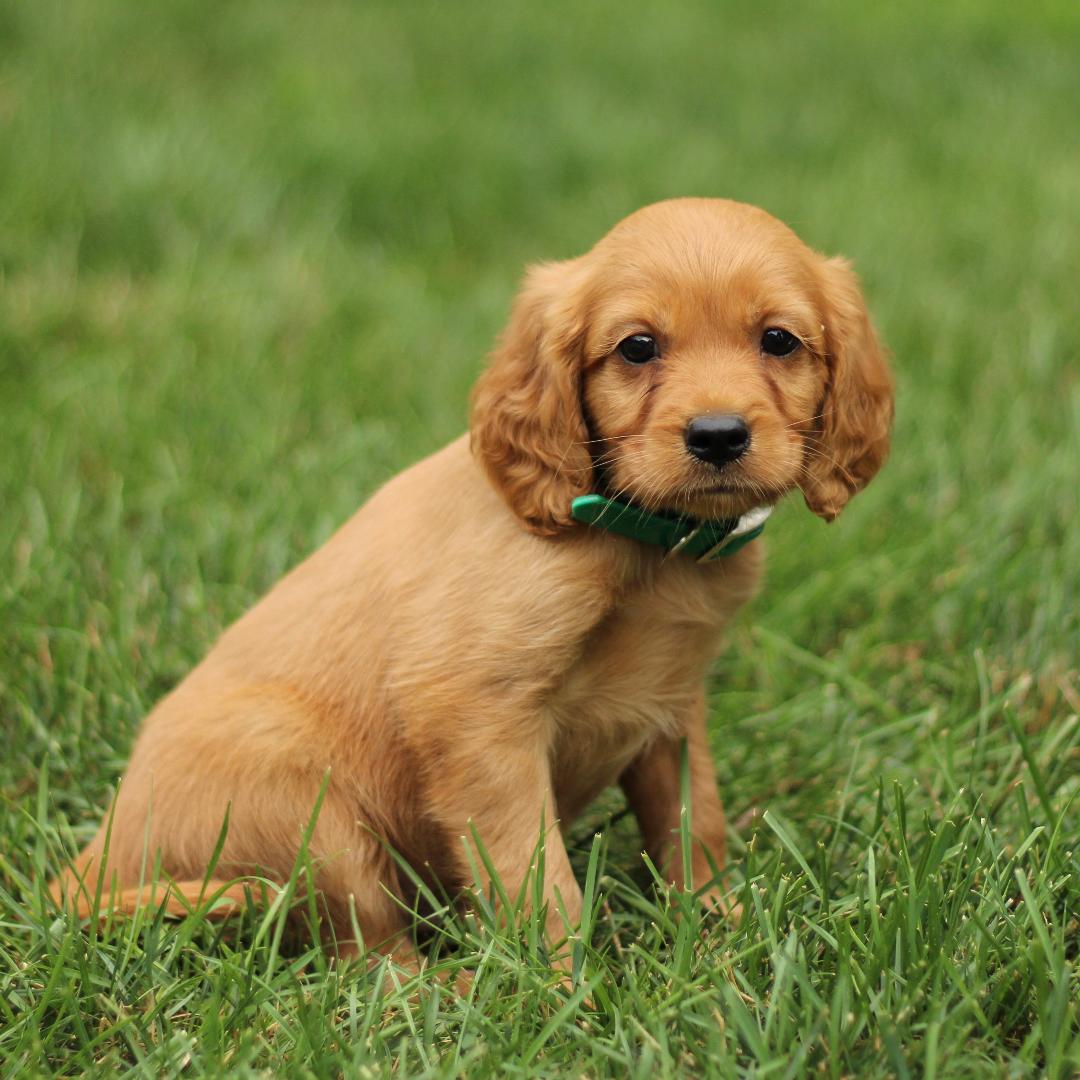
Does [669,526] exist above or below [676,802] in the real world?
above

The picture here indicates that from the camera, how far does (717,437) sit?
97.9 inches

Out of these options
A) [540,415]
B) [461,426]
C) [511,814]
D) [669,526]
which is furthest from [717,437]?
[461,426]

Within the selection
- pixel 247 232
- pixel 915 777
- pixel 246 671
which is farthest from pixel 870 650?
pixel 247 232

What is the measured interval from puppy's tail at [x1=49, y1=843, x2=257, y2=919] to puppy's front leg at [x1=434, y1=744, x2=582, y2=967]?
472mm

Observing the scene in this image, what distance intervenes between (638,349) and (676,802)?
3.57 feet

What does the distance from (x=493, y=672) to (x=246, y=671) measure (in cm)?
63

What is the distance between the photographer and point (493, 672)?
8.68ft

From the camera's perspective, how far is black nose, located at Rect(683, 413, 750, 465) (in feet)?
8.14

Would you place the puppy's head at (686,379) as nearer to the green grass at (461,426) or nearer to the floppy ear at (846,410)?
the floppy ear at (846,410)

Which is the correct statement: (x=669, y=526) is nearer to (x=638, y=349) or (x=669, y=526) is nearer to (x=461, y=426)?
(x=638, y=349)

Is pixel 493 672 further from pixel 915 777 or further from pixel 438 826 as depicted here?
pixel 915 777

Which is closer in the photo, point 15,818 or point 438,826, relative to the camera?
point 438,826

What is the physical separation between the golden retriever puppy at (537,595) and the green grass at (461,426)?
22 centimetres

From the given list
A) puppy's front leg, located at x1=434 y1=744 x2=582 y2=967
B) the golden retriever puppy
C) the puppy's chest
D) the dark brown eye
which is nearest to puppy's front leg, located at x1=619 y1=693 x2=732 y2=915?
the golden retriever puppy
